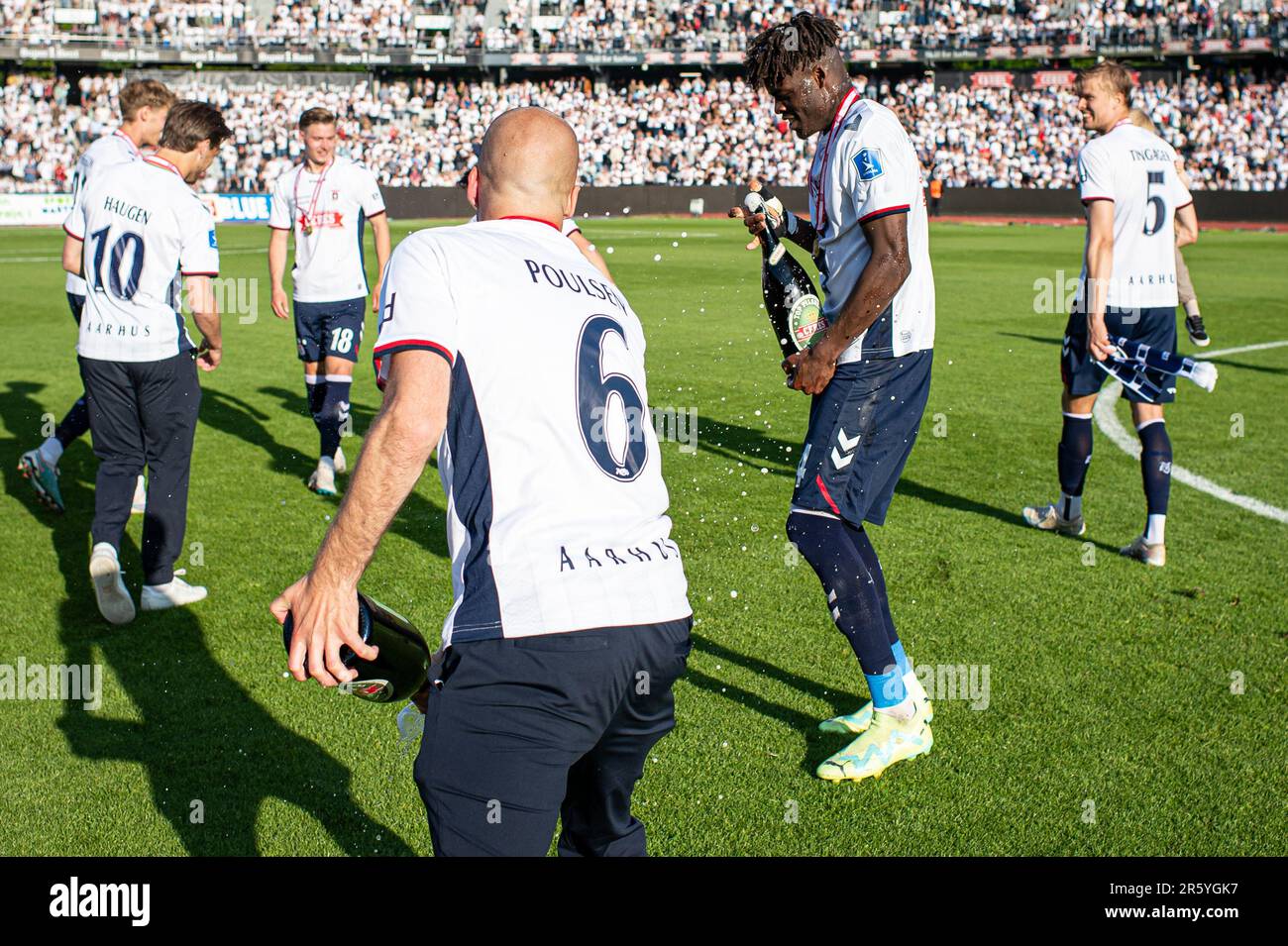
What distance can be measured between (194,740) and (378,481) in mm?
2524

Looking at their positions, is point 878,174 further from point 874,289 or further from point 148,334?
point 148,334

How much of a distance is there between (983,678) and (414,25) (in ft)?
175

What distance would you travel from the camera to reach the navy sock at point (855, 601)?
13.5 ft

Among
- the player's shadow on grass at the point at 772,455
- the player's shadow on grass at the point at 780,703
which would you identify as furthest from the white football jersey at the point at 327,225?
the player's shadow on grass at the point at 780,703

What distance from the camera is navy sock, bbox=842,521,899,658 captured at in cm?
418

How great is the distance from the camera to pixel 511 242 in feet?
7.82

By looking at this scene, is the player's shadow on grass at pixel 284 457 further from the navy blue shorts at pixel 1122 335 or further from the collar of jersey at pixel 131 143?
the navy blue shorts at pixel 1122 335

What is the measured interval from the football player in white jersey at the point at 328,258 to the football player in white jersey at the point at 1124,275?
474cm

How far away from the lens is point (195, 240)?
556cm

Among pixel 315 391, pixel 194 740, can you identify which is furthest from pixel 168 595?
pixel 315 391

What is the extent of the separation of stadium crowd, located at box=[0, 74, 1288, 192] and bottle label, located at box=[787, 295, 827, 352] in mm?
40158

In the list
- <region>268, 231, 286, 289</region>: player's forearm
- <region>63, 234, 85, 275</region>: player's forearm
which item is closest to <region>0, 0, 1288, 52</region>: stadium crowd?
<region>268, 231, 286, 289</region>: player's forearm
